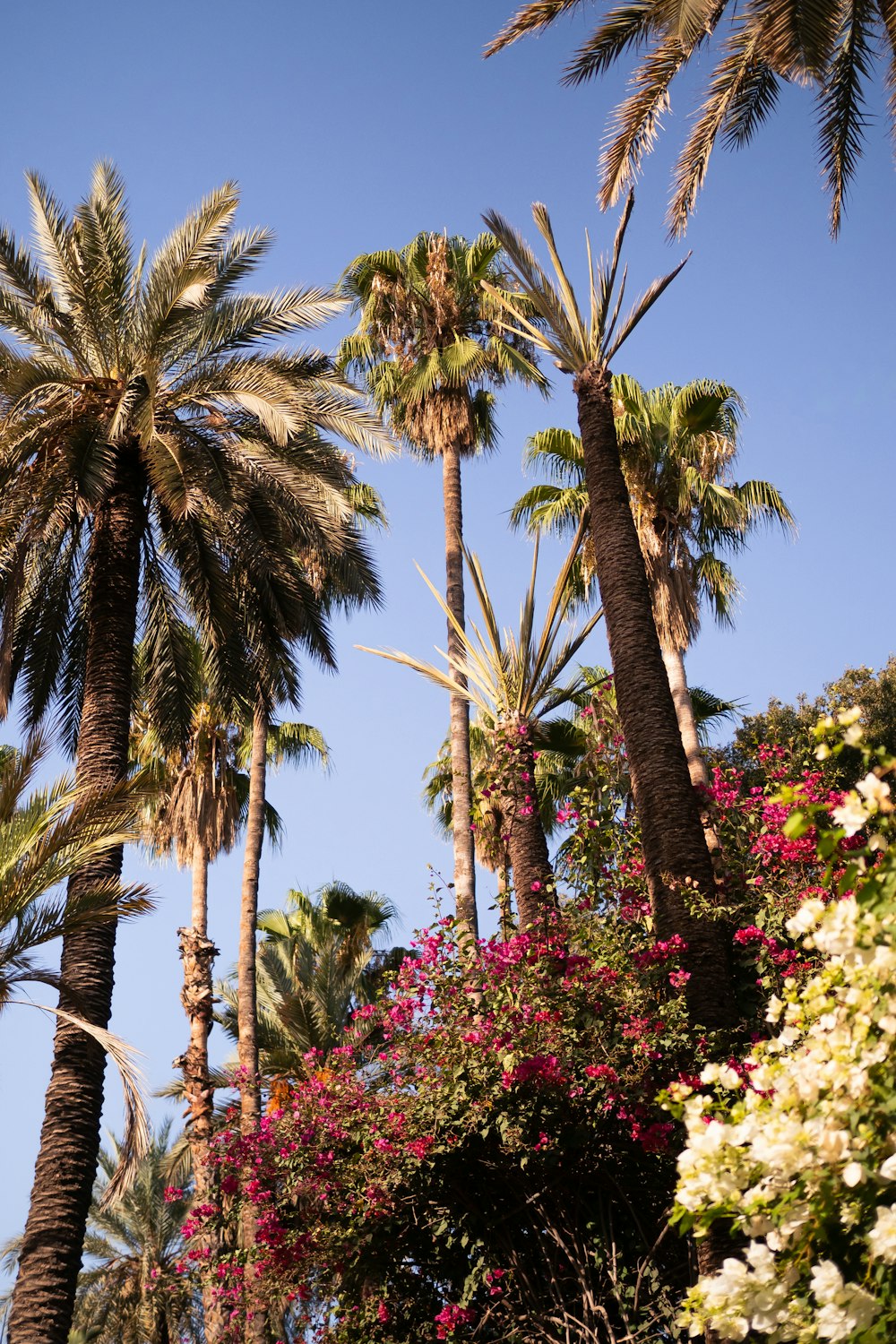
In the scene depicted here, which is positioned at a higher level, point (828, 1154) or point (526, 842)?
point (526, 842)

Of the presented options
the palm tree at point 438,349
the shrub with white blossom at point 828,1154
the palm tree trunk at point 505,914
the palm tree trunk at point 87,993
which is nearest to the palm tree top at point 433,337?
the palm tree at point 438,349

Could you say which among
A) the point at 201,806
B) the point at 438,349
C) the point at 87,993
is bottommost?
the point at 87,993

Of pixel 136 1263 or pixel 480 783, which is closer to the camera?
pixel 480 783

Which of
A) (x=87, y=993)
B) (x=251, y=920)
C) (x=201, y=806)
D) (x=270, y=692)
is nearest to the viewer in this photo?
(x=87, y=993)

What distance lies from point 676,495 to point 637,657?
35.3 ft

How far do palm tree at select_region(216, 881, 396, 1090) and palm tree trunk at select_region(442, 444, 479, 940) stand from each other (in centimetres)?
525

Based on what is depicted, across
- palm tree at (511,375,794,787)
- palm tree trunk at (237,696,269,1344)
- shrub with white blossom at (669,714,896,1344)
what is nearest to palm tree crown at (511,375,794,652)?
palm tree at (511,375,794,787)

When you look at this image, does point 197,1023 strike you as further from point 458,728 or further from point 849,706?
point 849,706

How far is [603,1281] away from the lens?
8.73 meters

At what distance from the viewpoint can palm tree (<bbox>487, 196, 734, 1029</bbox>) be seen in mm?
7867

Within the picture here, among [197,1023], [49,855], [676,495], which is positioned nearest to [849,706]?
[676,495]

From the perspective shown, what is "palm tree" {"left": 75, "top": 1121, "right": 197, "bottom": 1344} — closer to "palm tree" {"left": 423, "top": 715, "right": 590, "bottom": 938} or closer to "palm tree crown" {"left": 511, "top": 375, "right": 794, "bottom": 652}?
"palm tree" {"left": 423, "top": 715, "right": 590, "bottom": 938}

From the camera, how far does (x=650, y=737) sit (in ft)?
27.9

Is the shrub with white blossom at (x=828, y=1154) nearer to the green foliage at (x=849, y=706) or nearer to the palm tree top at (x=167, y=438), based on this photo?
the palm tree top at (x=167, y=438)
